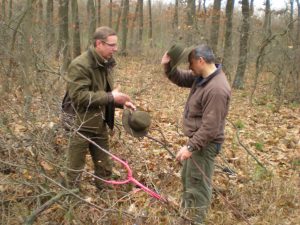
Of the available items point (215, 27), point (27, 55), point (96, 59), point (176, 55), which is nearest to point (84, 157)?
point (96, 59)

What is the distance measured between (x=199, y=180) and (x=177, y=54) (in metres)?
1.32

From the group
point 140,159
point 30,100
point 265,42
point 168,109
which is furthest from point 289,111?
point 30,100

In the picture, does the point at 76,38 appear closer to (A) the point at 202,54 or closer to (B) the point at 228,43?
(B) the point at 228,43

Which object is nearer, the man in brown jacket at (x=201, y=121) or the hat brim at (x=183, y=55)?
the man in brown jacket at (x=201, y=121)

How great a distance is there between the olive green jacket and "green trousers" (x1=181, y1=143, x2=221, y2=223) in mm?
1064

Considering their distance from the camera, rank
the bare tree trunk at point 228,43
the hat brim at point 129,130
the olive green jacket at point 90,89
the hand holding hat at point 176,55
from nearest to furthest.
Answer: the hand holding hat at point 176,55 < the olive green jacket at point 90,89 < the hat brim at point 129,130 < the bare tree trunk at point 228,43

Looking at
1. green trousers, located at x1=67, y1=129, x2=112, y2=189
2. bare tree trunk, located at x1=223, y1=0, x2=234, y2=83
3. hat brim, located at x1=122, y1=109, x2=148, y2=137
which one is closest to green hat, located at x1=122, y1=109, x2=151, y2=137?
hat brim, located at x1=122, y1=109, x2=148, y2=137

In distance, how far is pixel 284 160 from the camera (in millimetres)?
6707

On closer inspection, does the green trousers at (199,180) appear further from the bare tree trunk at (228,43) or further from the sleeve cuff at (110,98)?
the bare tree trunk at (228,43)

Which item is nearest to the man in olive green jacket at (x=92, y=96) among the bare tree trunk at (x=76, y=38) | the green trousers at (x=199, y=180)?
the green trousers at (x=199, y=180)

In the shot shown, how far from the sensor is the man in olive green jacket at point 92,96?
13.5ft

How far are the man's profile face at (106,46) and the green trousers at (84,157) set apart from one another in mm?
911

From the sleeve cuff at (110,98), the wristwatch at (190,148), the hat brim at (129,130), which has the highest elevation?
the sleeve cuff at (110,98)

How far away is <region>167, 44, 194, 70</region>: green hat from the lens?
Result: 398 centimetres
